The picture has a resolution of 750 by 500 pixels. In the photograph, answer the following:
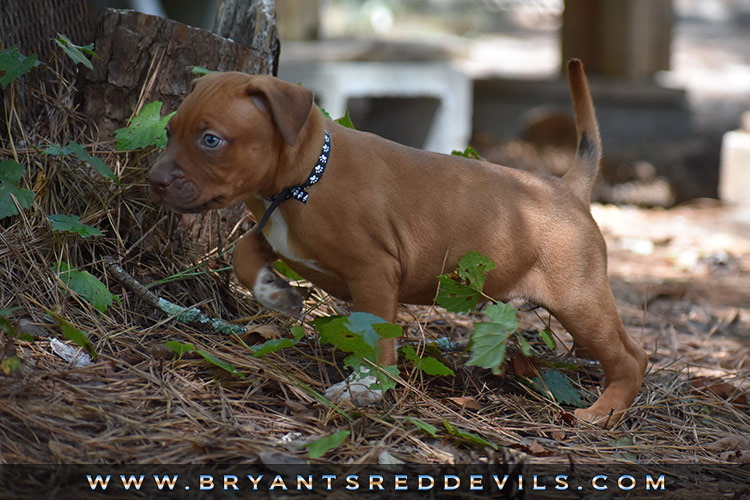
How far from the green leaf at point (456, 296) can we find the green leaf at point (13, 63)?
5.91ft

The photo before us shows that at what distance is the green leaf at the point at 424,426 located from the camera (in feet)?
9.30

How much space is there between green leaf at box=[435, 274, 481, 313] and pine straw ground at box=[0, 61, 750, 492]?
22 cm

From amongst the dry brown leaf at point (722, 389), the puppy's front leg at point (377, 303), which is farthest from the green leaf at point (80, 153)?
the dry brown leaf at point (722, 389)

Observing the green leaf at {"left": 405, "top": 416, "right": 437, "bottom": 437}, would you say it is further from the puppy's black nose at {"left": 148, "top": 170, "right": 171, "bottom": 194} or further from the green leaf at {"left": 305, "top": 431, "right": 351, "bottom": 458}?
the puppy's black nose at {"left": 148, "top": 170, "right": 171, "bottom": 194}

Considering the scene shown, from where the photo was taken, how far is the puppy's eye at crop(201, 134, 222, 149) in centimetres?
290

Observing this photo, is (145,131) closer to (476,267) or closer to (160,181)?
(160,181)

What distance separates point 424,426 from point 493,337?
1.35 ft

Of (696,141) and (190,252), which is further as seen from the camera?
(696,141)

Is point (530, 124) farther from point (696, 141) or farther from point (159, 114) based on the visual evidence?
point (159, 114)

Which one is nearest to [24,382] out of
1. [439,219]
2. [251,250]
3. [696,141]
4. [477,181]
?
[251,250]

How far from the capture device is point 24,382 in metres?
2.66

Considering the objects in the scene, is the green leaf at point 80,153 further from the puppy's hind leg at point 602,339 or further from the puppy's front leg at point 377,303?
the puppy's hind leg at point 602,339

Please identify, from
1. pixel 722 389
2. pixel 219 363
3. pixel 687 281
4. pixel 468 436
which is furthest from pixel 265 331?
pixel 687 281

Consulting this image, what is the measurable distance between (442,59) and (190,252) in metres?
5.60
